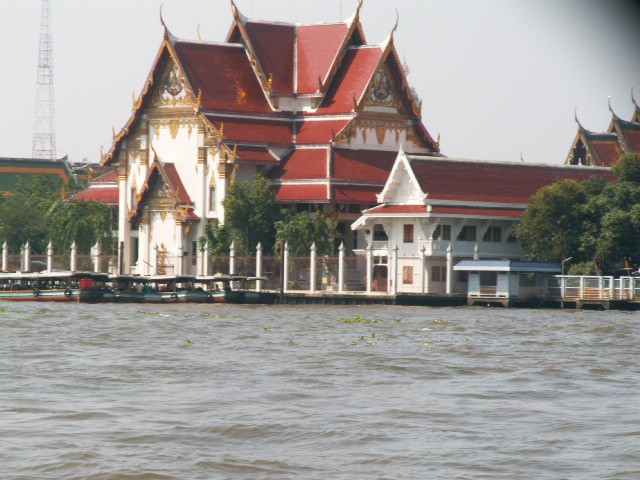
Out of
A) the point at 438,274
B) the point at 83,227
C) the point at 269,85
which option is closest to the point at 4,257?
the point at 83,227

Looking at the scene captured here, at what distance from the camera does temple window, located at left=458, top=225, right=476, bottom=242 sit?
199 ft

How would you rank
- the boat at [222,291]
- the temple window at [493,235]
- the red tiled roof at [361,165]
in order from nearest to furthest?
the boat at [222,291] → the temple window at [493,235] → the red tiled roof at [361,165]

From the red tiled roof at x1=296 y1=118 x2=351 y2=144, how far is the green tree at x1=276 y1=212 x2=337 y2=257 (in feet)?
20.6

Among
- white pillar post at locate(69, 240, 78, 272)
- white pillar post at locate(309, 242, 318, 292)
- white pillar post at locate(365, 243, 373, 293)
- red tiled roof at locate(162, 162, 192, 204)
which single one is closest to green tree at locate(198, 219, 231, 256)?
red tiled roof at locate(162, 162, 192, 204)

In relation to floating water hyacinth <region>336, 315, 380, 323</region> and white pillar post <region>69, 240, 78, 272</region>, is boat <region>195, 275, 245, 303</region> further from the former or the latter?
floating water hyacinth <region>336, 315, 380, 323</region>

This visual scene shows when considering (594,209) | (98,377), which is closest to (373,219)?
(594,209)

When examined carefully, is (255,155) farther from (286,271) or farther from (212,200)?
(286,271)

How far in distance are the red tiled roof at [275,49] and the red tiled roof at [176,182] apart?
598 centimetres

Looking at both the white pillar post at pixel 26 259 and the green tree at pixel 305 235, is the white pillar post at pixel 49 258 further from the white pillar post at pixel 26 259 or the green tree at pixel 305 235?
the green tree at pixel 305 235

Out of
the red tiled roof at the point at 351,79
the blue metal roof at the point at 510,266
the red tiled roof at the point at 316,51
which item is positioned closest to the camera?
the blue metal roof at the point at 510,266

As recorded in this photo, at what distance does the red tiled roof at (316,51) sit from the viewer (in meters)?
71.9

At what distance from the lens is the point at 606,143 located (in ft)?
256

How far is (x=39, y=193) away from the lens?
8644 centimetres

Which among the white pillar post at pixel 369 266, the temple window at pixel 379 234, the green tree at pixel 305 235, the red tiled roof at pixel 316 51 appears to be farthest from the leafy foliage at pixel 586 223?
the red tiled roof at pixel 316 51
